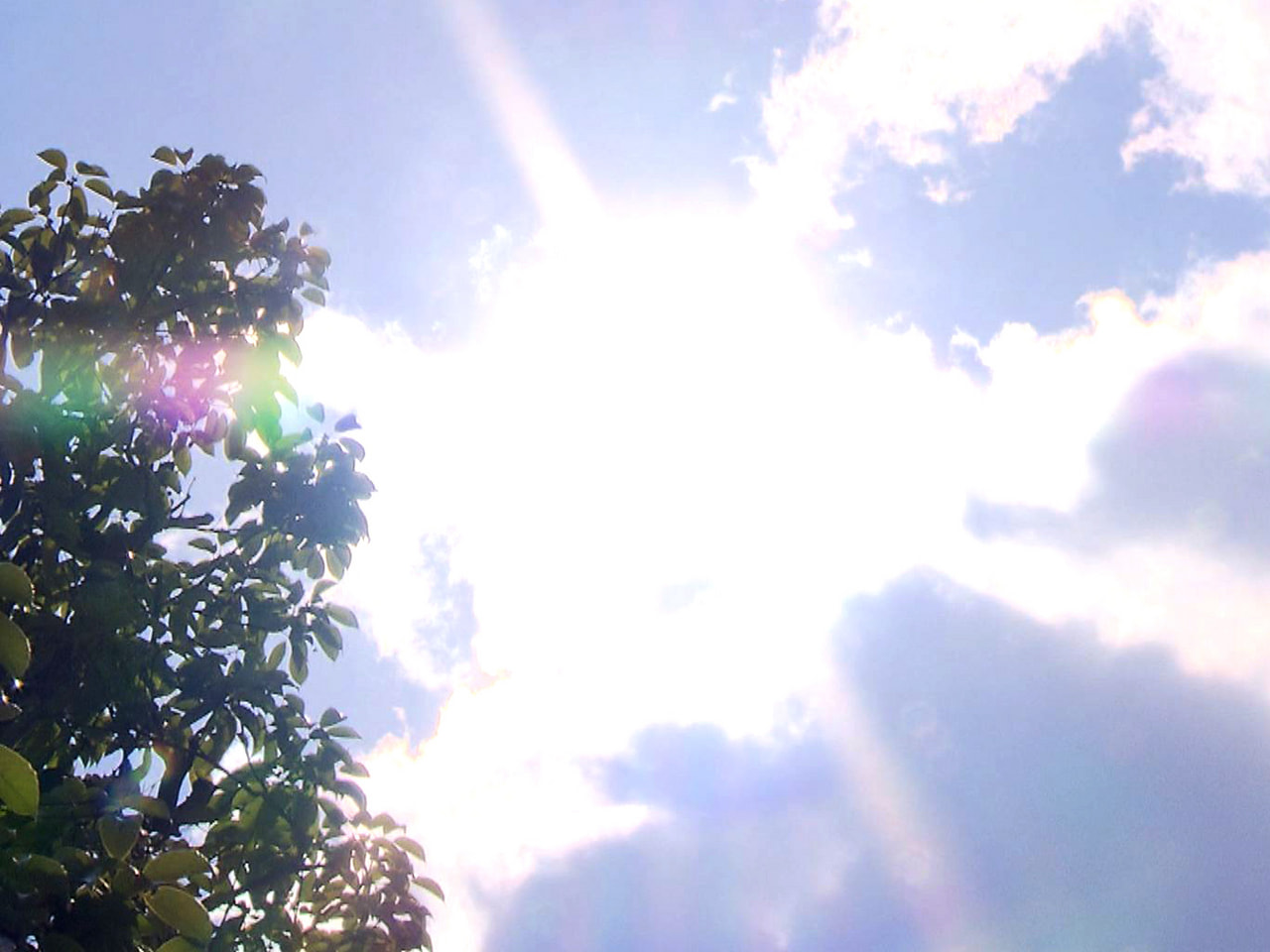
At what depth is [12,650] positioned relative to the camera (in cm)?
176

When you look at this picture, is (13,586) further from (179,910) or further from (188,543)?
(188,543)

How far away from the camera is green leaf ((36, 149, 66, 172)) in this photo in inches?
291

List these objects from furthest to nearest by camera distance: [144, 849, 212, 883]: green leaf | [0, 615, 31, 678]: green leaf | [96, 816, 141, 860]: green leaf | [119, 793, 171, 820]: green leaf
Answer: [119, 793, 171, 820]: green leaf → [96, 816, 141, 860]: green leaf → [144, 849, 212, 883]: green leaf → [0, 615, 31, 678]: green leaf

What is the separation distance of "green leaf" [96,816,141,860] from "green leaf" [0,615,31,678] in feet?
5.72

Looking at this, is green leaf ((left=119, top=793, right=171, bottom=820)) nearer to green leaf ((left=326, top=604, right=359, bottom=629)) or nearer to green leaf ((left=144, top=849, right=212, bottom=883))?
green leaf ((left=144, top=849, right=212, bottom=883))

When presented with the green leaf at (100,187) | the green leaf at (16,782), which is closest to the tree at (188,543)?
the green leaf at (100,187)

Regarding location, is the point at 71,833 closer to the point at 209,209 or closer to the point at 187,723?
the point at 187,723

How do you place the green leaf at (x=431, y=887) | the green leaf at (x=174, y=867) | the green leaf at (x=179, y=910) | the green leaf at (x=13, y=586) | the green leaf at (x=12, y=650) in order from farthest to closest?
the green leaf at (x=431, y=887) → the green leaf at (x=174, y=867) → the green leaf at (x=179, y=910) → the green leaf at (x=13, y=586) → the green leaf at (x=12, y=650)

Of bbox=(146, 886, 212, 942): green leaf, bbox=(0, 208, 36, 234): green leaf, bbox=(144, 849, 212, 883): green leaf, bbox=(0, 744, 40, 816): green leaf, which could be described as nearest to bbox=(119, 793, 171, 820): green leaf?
bbox=(144, 849, 212, 883): green leaf

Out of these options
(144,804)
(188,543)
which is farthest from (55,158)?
(144,804)

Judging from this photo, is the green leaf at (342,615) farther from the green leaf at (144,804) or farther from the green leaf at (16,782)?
the green leaf at (16,782)

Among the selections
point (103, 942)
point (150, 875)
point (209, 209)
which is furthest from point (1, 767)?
point (209, 209)

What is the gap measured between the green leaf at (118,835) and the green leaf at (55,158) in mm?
5909

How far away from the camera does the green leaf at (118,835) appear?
3.22 meters
